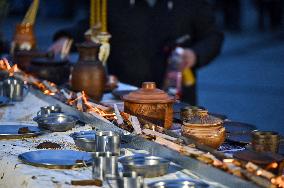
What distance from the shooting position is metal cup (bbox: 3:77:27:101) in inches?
206

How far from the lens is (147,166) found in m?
3.27

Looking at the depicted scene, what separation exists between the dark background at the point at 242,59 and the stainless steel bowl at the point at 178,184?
531 centimetres

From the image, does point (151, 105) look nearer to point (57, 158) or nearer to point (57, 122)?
point (57, 122)

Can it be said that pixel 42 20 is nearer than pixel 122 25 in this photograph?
No

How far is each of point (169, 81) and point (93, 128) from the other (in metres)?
2.33

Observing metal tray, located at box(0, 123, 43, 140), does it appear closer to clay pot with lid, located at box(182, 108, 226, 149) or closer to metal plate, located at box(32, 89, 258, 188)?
metal plate, located at box(32, 89, 258, 188)

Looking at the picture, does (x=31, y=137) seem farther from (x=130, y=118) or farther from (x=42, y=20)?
(x=42, y=20)

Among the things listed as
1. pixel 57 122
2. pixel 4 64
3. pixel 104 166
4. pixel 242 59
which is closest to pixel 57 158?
pixel 104 166

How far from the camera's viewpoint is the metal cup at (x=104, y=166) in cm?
321

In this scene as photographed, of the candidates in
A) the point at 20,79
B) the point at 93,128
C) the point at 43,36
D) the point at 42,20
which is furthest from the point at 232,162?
the point at 42,20

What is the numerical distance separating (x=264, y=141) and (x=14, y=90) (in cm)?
223

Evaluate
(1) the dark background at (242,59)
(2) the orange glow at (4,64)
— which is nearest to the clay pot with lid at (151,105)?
(2) the orange glow at (4,64)

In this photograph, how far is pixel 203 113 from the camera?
158 inches

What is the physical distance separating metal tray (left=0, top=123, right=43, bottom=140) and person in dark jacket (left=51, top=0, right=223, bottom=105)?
7.55 ft
